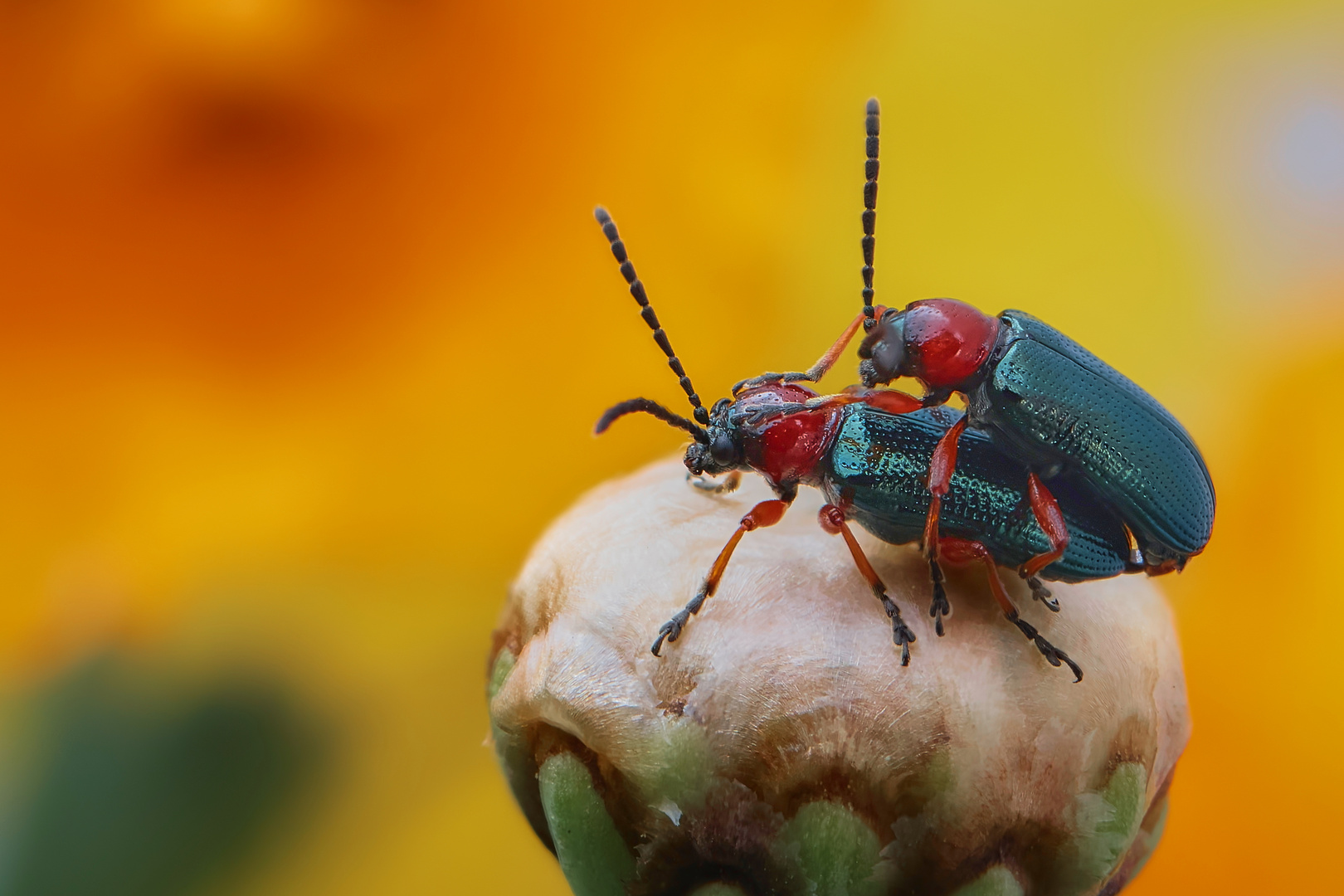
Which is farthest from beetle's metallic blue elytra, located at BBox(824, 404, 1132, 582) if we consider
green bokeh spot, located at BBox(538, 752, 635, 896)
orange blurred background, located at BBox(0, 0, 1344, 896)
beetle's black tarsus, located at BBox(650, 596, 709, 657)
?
orange blurred background, located at BBox(0, 0, 1344, 896)

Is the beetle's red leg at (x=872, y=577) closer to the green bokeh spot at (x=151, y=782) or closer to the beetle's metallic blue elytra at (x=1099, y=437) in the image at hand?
the beetle's metallic blue elytra at (x=1099, y=437)

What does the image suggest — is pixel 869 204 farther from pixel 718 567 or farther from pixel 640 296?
pixel 718 567

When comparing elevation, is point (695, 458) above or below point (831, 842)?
above

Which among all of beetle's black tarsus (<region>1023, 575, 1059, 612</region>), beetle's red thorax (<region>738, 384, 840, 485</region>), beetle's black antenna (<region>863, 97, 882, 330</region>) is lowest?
beetle's black tarsus (<region>1023, 575, 1059, 612</region>)

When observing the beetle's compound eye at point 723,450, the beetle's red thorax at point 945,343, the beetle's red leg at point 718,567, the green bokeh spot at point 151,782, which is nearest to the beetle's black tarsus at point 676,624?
the beetle's red leg at point 718,567

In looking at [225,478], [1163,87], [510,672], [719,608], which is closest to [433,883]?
[225,478]

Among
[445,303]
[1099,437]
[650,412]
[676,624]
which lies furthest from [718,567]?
[445,303]

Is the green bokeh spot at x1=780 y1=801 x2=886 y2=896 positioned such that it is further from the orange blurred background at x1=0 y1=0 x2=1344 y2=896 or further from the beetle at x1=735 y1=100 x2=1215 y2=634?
the orange blurred background at x1=0 y1=0 x2=1344 y2=896
